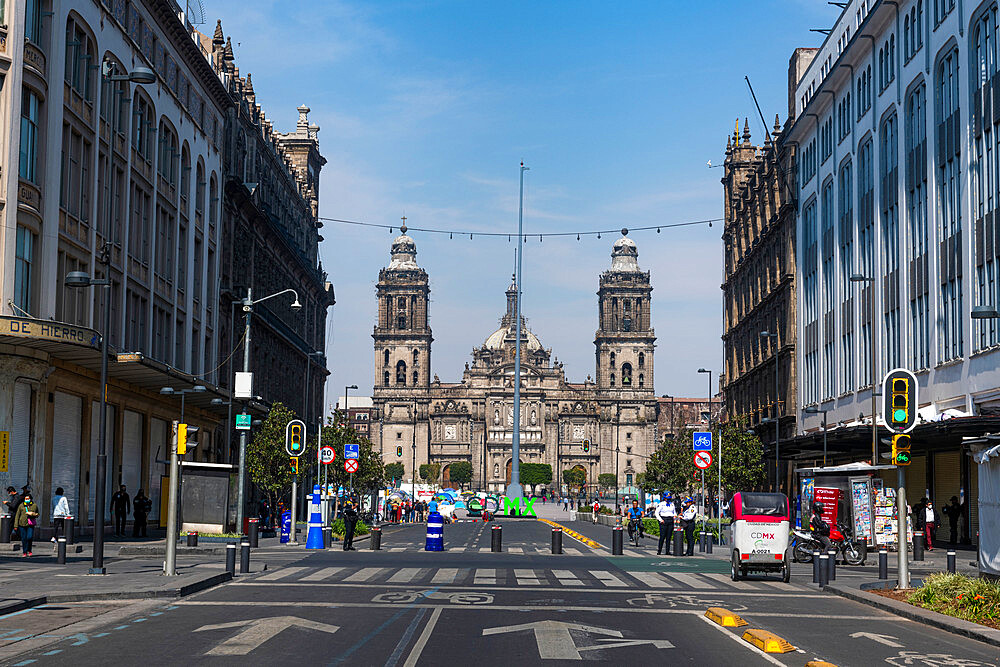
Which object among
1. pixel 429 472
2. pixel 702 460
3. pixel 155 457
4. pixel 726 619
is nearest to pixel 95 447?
pixel 155 457

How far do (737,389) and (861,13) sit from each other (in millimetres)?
36286

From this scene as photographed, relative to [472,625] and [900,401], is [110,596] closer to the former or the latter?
[472,625]

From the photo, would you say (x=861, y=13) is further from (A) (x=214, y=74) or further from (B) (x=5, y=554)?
(B) (x=5, y=554)

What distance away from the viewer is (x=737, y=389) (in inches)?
3494

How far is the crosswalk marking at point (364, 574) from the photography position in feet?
79.9

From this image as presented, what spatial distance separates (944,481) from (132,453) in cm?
3050

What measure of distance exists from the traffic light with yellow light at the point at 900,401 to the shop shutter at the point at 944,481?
949 inches

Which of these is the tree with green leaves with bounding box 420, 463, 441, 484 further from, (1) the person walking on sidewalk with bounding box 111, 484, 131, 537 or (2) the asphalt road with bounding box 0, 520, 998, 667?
(2) the asphalt road with bounding box 0, 520, 998, 667

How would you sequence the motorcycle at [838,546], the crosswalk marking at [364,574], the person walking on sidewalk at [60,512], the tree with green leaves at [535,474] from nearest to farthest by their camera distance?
the crosswalk marking at [364,574], the motorcycle at [838,546], the person walking on sidewalk at [60,512], the tree with green leaves at [535,474]

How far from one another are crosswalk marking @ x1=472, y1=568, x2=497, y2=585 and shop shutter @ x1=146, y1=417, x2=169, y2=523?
25801 mm

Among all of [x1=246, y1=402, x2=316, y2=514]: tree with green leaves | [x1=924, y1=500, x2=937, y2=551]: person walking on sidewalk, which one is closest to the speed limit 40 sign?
[x1=246, y1=402, x2=316, y2=514]: tree with green leaves

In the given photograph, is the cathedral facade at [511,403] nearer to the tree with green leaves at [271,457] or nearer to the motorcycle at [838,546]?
the tree with green leaves at [271,457]

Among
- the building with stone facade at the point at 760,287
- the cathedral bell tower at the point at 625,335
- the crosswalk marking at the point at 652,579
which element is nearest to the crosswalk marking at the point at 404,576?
the crosswalk marking at the point at 652,579

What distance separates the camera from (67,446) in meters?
38.8
